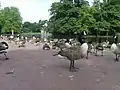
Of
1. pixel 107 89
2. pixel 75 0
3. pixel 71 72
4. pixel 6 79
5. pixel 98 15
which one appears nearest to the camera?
pixel 107 89

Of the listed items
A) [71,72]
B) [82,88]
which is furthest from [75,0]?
[82,88]

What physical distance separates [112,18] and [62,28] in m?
7.88

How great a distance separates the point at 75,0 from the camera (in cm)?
4203

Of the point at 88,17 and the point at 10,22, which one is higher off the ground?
the point at 10,22

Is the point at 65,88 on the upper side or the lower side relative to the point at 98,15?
lower

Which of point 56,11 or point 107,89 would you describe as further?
point 56,11

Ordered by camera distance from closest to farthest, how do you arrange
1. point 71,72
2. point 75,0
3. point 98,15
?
1. point 71,72
2. point 98,15
3. point 75,0

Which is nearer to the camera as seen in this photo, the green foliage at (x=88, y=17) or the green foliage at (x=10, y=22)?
the green foliage at (x=88, y=17)

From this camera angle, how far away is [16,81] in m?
7.62

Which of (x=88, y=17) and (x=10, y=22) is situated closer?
(x=88, y=17)

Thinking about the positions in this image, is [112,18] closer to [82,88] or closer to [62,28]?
[62,28]

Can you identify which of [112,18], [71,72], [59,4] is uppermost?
[59,4]

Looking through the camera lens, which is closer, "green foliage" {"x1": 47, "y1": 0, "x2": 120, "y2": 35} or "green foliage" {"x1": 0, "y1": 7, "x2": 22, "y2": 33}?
"green foliage" {"x1": 47, "y1": 0, "x2": 120, "y2": 35}

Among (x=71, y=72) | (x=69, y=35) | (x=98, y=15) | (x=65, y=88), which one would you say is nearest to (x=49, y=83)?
(x=65, y=88)
